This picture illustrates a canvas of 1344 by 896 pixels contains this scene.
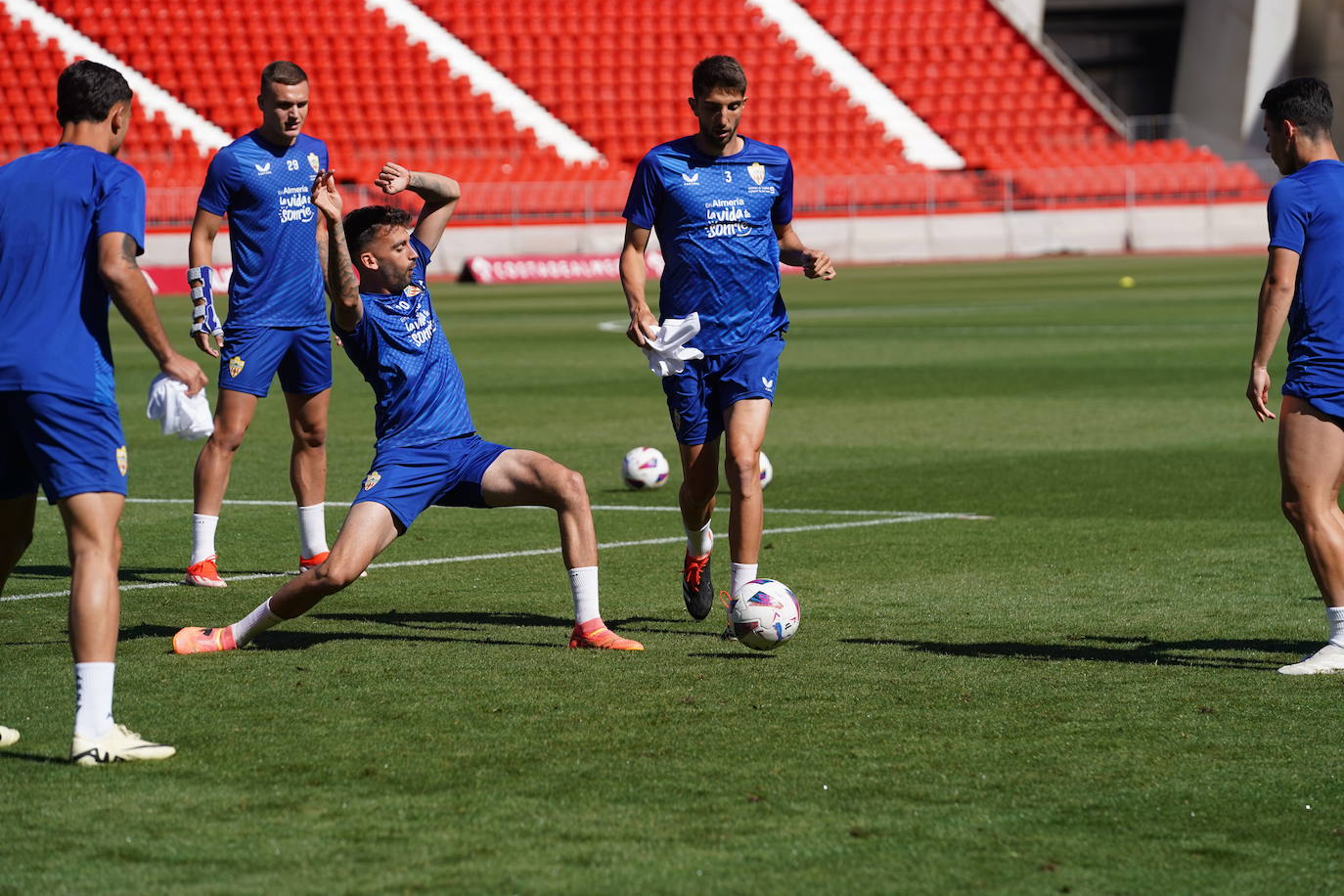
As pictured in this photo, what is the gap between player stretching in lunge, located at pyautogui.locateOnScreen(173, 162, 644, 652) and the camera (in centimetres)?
704

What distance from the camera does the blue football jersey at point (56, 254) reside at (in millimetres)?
5324

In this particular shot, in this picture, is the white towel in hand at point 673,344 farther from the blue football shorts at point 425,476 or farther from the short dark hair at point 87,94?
the short dark hair at point 87,94

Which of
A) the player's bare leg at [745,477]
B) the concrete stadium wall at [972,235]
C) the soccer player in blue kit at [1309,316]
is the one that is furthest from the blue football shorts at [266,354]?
the concrete stadium wall at [972,235]

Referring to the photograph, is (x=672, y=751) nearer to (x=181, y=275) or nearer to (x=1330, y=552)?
(x=1330, y=552)

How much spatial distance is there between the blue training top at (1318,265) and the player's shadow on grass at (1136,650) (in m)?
0.94

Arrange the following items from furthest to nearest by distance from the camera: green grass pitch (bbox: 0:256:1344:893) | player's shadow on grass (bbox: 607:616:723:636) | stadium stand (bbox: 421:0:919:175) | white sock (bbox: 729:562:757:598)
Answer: stadium stand (bbox: 421:0:919:175), player's shadow on grass (bbox: 607:616:723:636), white sock (bbox: 729:562:757:598), green grass pitch (bbox: 0:256:1344:893)

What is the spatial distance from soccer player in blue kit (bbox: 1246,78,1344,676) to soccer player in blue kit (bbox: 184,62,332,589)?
4.47 metres

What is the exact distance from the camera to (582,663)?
682 centimetres

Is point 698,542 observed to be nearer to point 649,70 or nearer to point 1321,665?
point 1321,665

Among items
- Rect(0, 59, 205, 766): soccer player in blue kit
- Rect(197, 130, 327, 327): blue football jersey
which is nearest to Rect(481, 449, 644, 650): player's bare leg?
Rect(0, 59, 205, 766): soccer player in blue kit

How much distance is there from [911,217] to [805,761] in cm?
4014

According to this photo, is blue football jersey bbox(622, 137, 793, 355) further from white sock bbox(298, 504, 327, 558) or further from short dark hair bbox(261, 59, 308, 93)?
white sock bbox(298, 504, 327, 558)

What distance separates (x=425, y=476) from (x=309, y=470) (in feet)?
8.00

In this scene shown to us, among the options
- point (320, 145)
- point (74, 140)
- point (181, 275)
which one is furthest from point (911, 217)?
point (74, 140)
